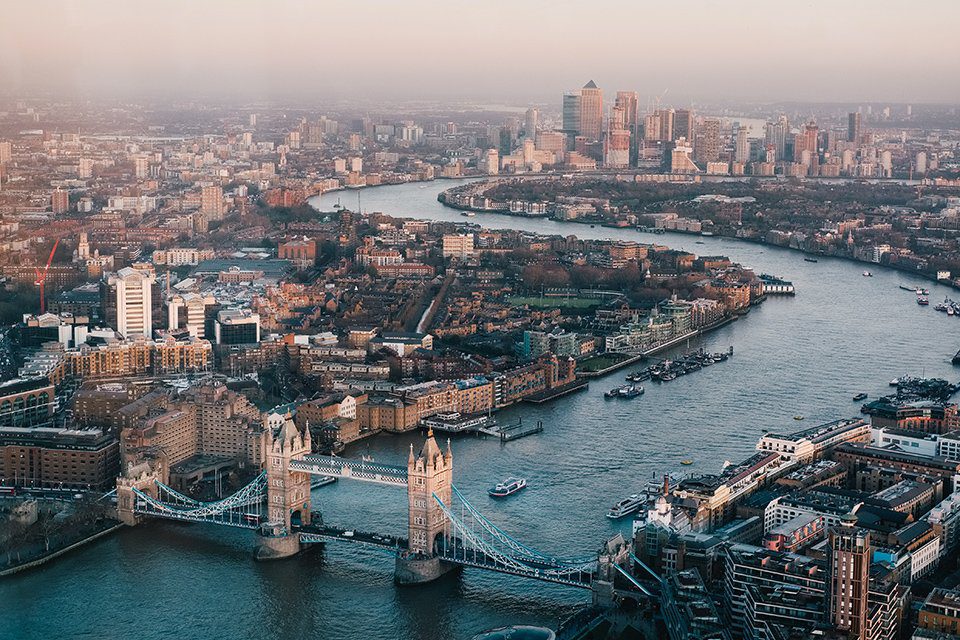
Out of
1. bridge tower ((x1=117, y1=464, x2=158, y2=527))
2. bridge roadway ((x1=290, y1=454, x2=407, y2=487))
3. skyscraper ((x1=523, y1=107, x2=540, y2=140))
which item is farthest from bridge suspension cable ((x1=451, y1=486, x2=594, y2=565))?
skyscraper ((x1=523, y1=107, x2=540, y2=140))

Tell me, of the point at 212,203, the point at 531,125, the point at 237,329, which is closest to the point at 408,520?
the point at 237,329

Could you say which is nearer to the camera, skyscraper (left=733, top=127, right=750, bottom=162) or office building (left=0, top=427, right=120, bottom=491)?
office building (left=0, top=427, right=120, bottom=491)

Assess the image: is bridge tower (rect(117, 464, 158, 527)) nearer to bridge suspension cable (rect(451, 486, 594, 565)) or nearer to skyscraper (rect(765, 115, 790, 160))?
bridge suspension cable (rect(451, 486, 594, 565))

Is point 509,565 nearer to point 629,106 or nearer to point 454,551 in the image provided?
point 454,551

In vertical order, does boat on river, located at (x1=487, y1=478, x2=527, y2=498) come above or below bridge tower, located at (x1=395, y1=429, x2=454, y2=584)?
below

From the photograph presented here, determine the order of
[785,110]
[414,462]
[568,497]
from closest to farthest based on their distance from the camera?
[414,462] → [568,497] → [785,110]

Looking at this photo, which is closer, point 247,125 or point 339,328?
point 339,328

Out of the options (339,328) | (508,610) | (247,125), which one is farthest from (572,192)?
(508,610)

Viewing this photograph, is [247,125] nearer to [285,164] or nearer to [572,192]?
[285,164]
